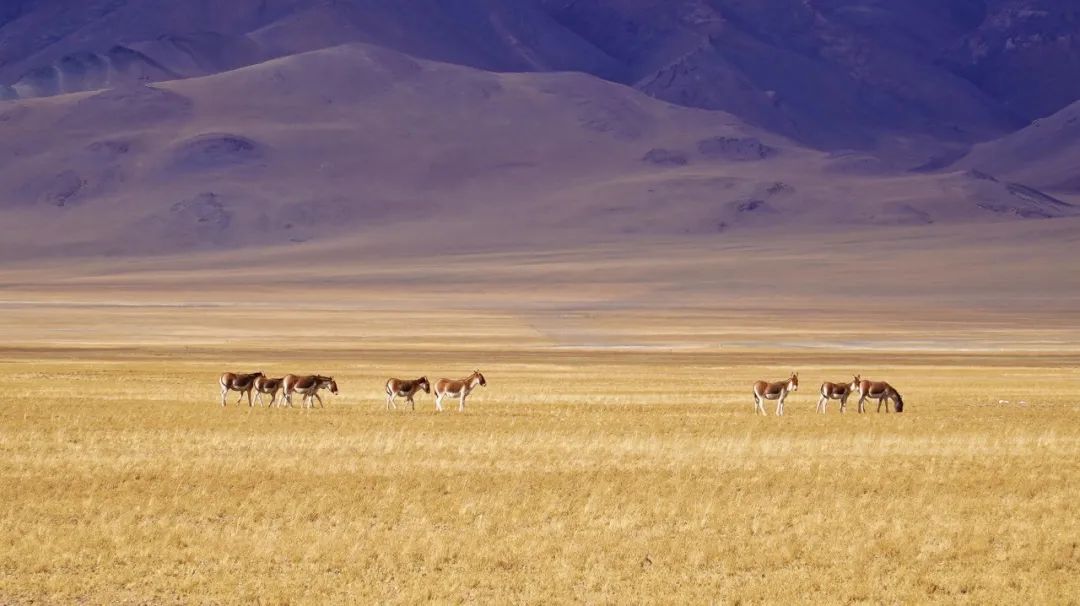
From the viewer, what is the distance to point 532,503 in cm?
1805

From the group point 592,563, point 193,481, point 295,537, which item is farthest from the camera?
point 193,481

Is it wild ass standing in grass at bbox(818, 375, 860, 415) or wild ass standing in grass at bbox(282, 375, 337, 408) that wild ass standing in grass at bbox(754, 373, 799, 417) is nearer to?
wild ass standing in grass at bbox(818, 375, 860, 415)

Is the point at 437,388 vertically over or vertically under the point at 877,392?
under

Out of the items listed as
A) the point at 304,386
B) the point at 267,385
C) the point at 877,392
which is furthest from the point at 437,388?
the point at 877,392

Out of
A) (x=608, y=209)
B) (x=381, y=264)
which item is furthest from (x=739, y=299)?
(x=608, y=209)

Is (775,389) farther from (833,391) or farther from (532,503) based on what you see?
(532,503)

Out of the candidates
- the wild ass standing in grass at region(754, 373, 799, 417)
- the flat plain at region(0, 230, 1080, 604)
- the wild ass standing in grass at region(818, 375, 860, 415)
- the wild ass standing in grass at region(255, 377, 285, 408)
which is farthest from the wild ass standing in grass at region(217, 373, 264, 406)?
the wild ass standing in grass at region(818, 375, 860, 415)

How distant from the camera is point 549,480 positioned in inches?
782

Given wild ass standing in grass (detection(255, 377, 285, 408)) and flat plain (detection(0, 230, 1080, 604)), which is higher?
wild ass standing in grass (detection(255, 377, 285, 408))

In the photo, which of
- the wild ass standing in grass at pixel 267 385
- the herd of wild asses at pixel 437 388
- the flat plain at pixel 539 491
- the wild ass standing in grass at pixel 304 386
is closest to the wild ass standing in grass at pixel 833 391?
the herd of wild asses at pixel 437 388

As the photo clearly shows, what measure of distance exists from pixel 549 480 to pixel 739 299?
103m

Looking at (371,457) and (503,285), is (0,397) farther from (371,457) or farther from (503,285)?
(503,285)

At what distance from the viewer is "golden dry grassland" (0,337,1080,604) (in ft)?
46.7

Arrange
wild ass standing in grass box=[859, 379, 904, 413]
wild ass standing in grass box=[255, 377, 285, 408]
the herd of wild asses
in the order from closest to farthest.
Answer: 1. the herd of wild asses
2. wild ass standing in grass box=[255, 377, 285, 408]
3. wild ass standing in grass box=[859, 379, 904, 413]
